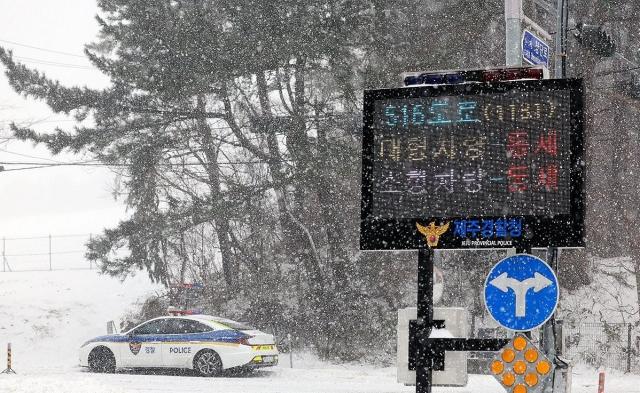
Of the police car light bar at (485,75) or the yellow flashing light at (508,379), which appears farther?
the police car light bar at (485,75)

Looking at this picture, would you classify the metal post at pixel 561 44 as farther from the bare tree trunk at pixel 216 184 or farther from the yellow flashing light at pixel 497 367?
the bare tree trunk at pixel 216 184

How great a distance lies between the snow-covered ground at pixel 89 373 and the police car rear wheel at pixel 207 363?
1.95 feet

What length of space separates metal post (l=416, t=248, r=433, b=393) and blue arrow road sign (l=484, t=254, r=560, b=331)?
634mm

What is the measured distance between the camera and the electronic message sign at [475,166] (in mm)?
8438

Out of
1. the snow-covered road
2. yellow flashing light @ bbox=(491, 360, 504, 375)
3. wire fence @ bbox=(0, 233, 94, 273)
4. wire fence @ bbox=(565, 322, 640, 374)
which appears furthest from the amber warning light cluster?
wire fence @ bbox=(0, 233, 94, 273)

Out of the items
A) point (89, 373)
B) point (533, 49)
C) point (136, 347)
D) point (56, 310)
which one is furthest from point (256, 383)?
point (56, 310)

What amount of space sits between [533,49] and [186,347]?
11989 millimetres

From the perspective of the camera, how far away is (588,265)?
32.4 metres

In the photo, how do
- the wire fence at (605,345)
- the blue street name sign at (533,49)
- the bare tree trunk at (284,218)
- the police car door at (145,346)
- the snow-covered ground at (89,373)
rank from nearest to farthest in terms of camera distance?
the blue street name sign at (533,49)
the snow-covered ground at (89,373)
the police car door at (145,346)
the wire fence at (605,345)
the bare tree trunk at (284,218)

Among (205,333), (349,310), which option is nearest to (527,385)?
(205,333)

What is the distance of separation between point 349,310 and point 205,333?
314 inches

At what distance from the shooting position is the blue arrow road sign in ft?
27.1

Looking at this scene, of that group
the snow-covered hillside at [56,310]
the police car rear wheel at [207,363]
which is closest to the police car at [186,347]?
the police car rear wheel at [207,363]

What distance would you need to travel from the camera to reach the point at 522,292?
8.36m
